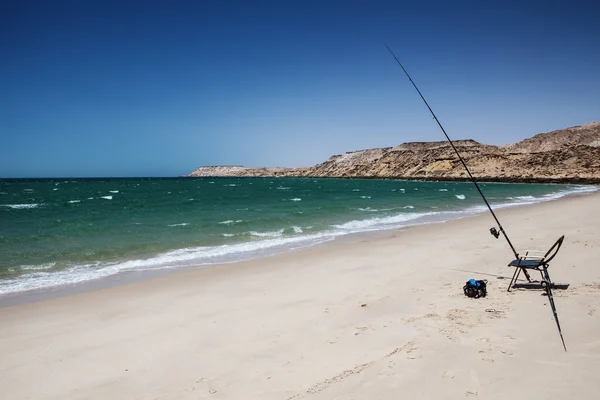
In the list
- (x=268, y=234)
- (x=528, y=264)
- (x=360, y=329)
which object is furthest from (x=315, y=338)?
(x=268, y=234)

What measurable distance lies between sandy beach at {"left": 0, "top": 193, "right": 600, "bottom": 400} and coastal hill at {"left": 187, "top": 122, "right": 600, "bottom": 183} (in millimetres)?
85517

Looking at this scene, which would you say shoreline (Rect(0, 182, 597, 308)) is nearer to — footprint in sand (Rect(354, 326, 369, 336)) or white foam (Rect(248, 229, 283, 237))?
white foam (Rect(248, 229, 283, 237))

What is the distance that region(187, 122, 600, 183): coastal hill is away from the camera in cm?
8712

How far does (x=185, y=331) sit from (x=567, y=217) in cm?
2325

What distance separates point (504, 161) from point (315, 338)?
119930 mm

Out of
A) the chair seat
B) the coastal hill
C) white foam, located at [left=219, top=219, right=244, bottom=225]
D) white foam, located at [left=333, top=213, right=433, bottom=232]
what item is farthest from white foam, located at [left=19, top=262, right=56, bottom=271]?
the coastal hill

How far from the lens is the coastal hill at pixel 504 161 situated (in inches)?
3430

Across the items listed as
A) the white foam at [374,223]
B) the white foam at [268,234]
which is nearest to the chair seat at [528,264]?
the white foam at [374,223]

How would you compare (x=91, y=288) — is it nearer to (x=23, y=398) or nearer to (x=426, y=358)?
(x=23, y=398)

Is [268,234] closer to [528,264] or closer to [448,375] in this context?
[528,264]

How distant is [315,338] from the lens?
19.8 feet

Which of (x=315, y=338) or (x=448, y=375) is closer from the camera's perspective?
(x=448, y=375)

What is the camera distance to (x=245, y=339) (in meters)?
6.19

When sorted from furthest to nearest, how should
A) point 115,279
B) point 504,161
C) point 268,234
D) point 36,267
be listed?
point 504,161 → point 268,234 → point 36,267 → point 115,279
